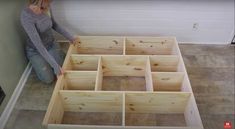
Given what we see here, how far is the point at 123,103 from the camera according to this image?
5.65 feet

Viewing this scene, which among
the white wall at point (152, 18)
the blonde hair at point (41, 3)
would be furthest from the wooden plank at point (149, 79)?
the blonde hair at point (41, 3)

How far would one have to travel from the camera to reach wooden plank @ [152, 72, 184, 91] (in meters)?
1.97

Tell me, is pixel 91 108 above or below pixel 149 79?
below

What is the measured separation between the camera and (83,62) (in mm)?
2215

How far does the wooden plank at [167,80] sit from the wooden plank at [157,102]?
0.24 meters

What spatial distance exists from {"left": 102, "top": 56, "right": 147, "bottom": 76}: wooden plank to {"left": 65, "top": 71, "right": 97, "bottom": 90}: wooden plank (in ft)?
0.75

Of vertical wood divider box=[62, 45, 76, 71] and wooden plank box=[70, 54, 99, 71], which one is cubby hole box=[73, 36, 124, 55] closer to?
vertical wood divider box=[62, 45, 76, 71]

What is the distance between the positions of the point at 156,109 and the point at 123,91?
0.34 meters

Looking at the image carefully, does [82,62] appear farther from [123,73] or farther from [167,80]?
[167,80]

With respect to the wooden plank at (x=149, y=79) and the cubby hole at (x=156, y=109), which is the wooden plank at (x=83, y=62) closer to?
the wooden plank at (x=149, y=79)

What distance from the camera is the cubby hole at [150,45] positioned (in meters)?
2.40

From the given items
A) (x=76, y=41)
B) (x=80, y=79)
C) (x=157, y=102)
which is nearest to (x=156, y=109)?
(x=157, y=102)

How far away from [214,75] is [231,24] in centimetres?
77

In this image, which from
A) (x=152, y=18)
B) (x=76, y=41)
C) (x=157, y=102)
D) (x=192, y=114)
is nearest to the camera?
(x=192, y=114)
